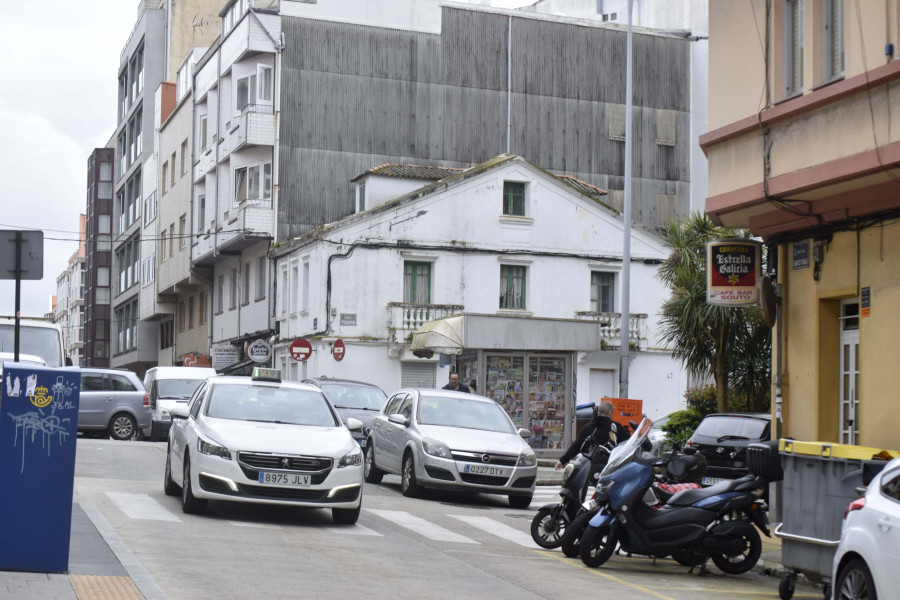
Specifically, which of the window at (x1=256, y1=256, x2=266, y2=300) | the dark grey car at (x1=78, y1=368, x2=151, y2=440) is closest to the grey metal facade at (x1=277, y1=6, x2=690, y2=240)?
the window at (x1=256, y1=256, x2=266, y2=300)

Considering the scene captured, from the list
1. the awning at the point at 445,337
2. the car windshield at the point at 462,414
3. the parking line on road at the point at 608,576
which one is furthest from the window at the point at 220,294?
the parking line on road at the point at 608,576

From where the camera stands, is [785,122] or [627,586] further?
[785,122]

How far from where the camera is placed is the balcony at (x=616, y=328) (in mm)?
41281

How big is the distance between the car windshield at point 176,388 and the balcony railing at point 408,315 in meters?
7.25

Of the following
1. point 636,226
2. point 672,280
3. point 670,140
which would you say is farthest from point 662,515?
point 670,140

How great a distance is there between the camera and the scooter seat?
12914 mm

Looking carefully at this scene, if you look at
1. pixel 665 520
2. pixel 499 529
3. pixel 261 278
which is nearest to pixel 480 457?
pixel 499 529

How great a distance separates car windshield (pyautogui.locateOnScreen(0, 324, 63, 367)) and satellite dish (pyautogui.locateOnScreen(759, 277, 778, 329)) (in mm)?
14294

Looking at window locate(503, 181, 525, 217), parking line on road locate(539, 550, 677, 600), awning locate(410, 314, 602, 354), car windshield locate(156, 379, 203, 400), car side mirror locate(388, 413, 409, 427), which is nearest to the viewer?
parking line on road locate(539, 550, 677, 600)

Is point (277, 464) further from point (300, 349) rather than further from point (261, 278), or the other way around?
point (261, 278)

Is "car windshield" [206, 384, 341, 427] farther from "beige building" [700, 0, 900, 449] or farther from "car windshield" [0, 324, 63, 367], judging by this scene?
"car windshield" [0, 324, 63, 367]

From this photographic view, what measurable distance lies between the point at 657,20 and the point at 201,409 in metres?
48.2

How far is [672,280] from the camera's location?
1053 inches

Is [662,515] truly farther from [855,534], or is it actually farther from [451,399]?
[451,399]
